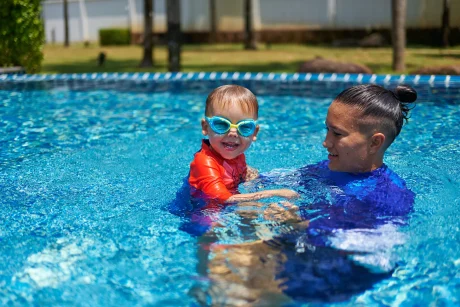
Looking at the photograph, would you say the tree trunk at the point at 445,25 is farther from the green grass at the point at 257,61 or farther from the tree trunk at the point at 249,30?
the tree trunk at the point at 249,30

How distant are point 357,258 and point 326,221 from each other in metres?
0.39

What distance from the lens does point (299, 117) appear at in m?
9.01

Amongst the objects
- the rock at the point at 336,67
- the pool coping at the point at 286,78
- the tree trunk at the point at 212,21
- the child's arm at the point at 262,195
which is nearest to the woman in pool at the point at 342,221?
the child's arm at the point at 262,195

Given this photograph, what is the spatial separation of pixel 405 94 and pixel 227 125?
4.03 feet

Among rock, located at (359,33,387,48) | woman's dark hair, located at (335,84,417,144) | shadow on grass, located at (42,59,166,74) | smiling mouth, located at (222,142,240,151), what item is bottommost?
shadow on grass, located at (42,59,166,74)

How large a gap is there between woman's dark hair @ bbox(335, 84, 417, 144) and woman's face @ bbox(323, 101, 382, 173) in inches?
2.0

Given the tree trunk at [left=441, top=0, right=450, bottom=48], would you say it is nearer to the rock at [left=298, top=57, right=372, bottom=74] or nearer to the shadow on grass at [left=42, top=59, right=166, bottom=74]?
the shadow on grass at [left=42, top=59, right=166, bottom=74]

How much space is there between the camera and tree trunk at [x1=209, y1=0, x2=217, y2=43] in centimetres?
3114

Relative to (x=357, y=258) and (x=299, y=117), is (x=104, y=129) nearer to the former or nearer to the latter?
(x=299, y=117)

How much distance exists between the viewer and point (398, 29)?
1395cm

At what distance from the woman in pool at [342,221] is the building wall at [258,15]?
2263cm

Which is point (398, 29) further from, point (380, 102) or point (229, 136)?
point (229, 136)

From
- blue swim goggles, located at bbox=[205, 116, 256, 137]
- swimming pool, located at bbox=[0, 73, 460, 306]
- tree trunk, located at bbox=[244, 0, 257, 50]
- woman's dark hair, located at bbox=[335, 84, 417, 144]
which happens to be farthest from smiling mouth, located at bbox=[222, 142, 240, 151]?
tree trunk, located at bbox=[244, 0, 257, 50]

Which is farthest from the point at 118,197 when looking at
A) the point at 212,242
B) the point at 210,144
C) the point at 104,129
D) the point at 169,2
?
the point at 169,2
